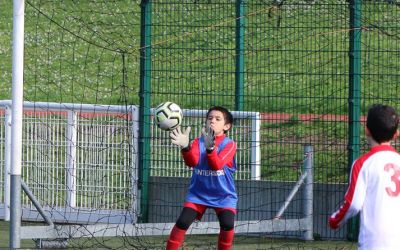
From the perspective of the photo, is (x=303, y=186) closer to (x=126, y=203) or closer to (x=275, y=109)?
(x=275, y=109)

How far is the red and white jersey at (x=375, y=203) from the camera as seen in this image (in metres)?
6.06

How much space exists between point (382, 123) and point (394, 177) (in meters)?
0.32

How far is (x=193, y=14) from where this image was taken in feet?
39.8

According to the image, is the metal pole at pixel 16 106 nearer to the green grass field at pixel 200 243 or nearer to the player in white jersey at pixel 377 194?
the green grass field at pixel 200 243

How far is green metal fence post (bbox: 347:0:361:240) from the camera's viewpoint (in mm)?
11391

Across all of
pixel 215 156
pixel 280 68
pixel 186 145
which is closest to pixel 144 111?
pixel 280 68

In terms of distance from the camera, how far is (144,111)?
1207 cm

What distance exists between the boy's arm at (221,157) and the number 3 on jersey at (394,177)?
119 inches

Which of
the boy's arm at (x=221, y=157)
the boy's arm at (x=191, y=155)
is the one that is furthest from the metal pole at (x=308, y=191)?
the boy's arm at (x=191, y=155)

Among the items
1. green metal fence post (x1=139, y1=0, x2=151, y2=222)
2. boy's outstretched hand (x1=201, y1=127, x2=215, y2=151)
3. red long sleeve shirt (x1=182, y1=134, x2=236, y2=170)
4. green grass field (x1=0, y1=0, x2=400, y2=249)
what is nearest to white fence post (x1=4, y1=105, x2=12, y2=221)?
green grass field (x1=0, y1=0, x2=400, y2=249)

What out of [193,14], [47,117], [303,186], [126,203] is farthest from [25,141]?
[303,186]

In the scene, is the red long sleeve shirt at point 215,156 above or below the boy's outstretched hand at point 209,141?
below

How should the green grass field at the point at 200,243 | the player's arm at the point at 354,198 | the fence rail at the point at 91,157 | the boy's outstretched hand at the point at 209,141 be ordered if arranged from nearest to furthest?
the player's arm at the point at 354,198 < the boy's outstretched hand at the point at 209,141 < the green grass field at the point at 200,243 < the fence rail at the point at 91,157

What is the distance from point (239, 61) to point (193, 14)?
80 centimetres
